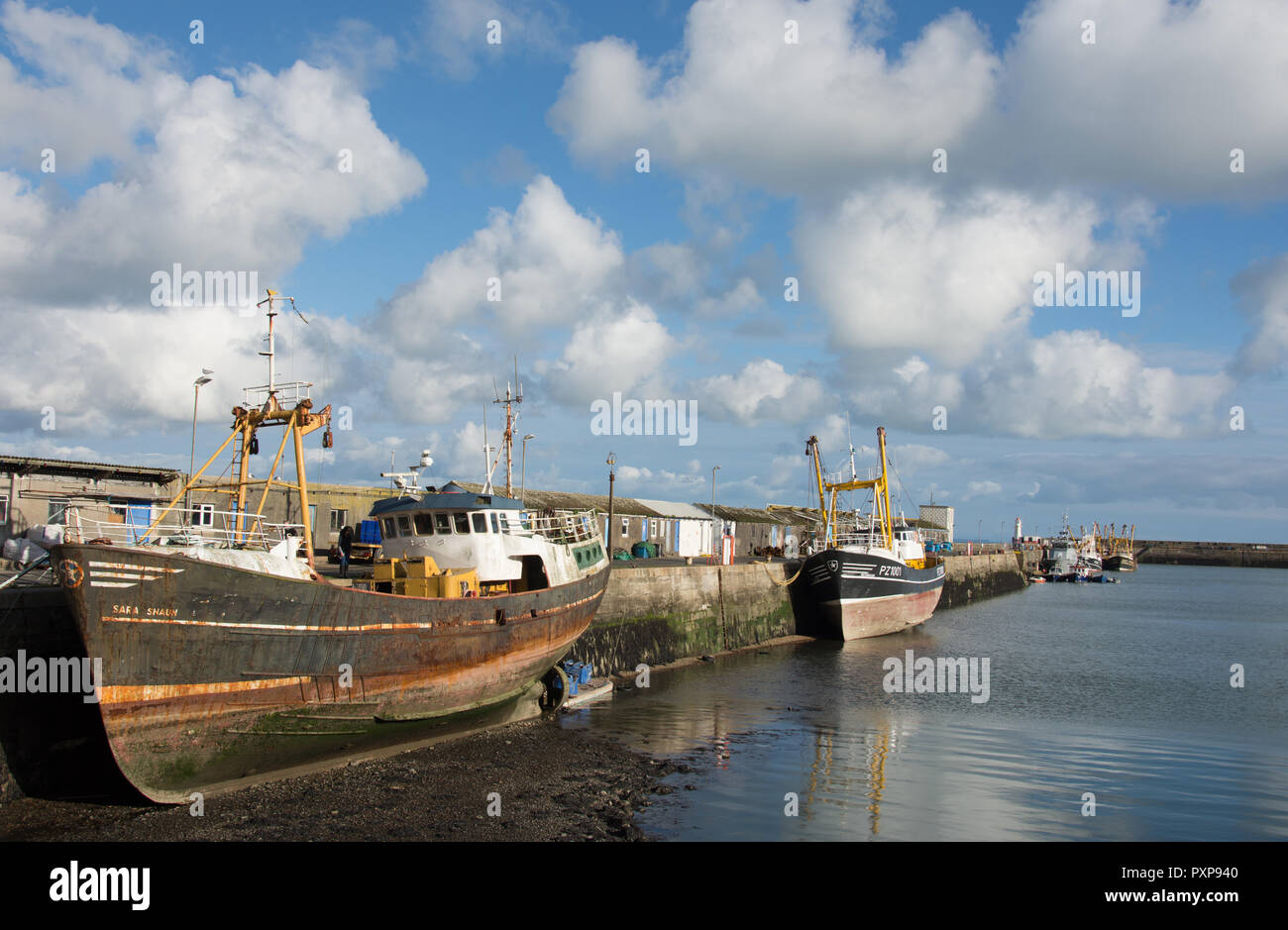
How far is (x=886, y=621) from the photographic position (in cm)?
5162

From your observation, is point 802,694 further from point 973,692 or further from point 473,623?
point 473,623

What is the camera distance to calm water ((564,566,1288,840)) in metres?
18.5

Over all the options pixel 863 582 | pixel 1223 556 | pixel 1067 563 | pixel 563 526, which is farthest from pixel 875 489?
pixel 1223 556

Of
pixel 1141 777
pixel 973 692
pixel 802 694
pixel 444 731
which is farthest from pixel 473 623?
pixel 973 692

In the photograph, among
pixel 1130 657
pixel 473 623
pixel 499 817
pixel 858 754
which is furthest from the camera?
pixel 1130 657

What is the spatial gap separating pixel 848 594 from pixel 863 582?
4.65 ft

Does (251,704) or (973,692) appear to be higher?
(251,704)

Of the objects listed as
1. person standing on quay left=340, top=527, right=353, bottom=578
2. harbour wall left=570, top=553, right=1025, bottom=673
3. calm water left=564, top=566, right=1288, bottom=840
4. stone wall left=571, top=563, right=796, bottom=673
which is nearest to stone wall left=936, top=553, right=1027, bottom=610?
calm water left=564, top=566, right=1288, bottom=840

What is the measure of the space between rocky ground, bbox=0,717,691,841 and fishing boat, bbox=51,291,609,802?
743 millimetres

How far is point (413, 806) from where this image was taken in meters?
17.0

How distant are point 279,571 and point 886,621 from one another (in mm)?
40771

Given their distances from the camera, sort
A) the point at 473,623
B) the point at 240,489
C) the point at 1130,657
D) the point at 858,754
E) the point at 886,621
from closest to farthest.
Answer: the point at 240,489
the point at 473,623
the point at 858,754
the point at 1130,657
the point at 886,621

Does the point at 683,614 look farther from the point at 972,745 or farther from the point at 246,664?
the point at 246,664

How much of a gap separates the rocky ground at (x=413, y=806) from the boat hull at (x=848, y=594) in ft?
91.8
